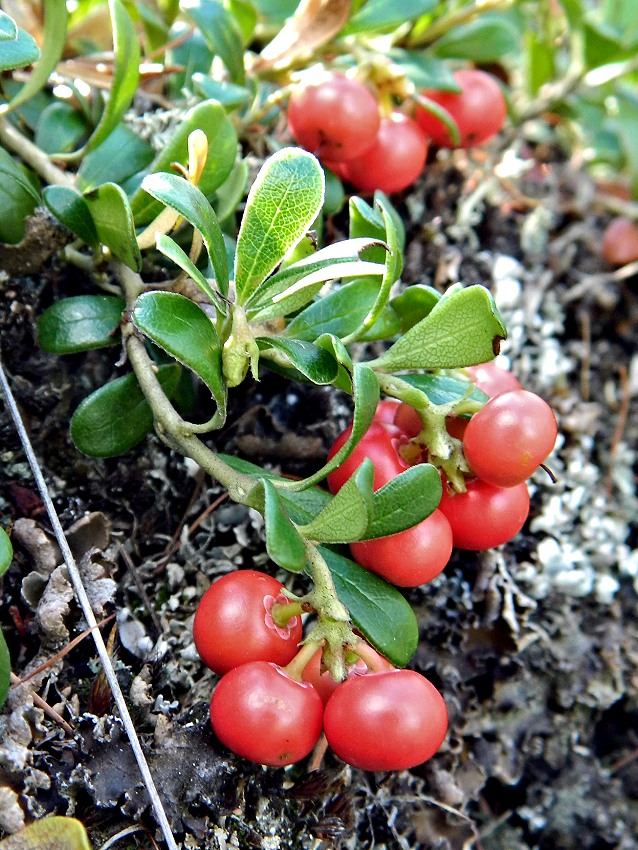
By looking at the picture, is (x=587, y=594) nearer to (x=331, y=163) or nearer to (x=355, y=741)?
(x=355, y=741)

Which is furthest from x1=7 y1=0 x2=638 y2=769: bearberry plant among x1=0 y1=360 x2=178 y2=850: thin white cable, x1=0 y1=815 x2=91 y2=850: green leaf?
x1=0 y1=815 x2=91 y2=850: green leaf

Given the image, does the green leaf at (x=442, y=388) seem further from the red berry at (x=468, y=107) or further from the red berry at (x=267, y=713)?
the red berry at (x=468, y=107)

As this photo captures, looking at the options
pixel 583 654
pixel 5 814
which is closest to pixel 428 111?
A: pixel 583 654

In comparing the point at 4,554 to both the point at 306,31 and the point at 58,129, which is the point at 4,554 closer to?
the point at 58,129

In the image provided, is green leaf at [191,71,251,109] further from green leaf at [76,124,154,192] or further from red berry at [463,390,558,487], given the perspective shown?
red berry at [463,390,558,487]

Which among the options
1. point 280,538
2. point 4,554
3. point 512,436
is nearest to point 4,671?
point 4,554

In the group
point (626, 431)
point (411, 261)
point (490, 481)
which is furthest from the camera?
point (626, 431)

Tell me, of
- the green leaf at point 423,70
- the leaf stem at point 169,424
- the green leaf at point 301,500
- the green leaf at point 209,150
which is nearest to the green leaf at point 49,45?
the green leaf at point 209,150
